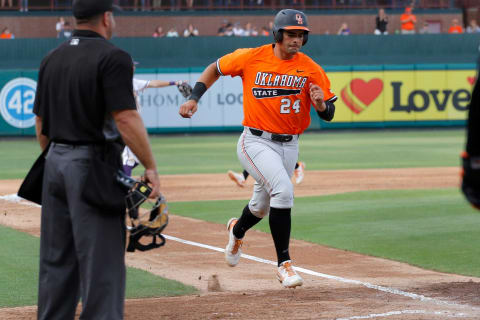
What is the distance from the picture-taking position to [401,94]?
3100 cm

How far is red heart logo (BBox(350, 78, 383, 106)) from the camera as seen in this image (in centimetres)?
3084

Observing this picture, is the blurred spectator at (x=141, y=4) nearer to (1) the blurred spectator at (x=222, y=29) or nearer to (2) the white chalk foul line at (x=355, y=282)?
(1) the blurred spectator at (x=222, y=29)

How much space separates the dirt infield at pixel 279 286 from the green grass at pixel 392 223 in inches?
16.8

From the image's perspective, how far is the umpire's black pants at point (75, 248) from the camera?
4.56m

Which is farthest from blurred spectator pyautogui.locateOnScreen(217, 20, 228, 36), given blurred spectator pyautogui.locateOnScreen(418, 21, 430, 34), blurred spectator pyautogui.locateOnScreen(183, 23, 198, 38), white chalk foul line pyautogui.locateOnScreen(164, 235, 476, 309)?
white chalk foul line pyautogui.locateOnScreen(164, 235, 476, 309)

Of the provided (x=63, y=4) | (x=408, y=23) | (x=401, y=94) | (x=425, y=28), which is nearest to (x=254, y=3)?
(x=408, y=23)

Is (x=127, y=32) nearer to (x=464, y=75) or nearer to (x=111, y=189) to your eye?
(x=464, y=75)

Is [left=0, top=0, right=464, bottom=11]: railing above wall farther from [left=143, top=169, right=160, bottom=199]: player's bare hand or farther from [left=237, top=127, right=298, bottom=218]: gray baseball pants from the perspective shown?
[left=143, top=169, right=160, bottom=199]: player's bare hand

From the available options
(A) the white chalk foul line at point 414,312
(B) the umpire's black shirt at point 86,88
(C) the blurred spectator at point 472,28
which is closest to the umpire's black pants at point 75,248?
(B) the umpire's black shirt at point 86,88

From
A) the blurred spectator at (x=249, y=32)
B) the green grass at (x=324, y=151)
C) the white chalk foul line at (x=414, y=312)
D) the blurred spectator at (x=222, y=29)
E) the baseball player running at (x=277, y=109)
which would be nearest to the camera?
the white chalk foul line at (x=414, y=312)

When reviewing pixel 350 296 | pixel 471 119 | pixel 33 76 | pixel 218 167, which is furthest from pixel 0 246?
pixel 33 76

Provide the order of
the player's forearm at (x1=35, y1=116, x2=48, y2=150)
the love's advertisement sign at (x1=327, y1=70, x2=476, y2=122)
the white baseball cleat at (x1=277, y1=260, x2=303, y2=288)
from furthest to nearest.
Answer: the love's advertisement sign at (x1=327, y1=70, x2=476, y2=122) → the white baseball cleat at (x1=277, y1=260, x2=303, y2=288) → the player's forearm at (x1=35, y1=116, x2=48, y2=150)

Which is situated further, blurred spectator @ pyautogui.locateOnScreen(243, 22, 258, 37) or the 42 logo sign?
blurred spectator @ pyautogui.locateOnScreen(243, 22, 258, 37)

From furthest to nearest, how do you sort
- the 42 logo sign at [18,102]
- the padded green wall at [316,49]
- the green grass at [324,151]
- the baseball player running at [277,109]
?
1. the padded green wall at [316,49]
2. the 42 logo sign at [18,102]
3. the green grass at [324,151]
4. the baseball player running at [277,109]
